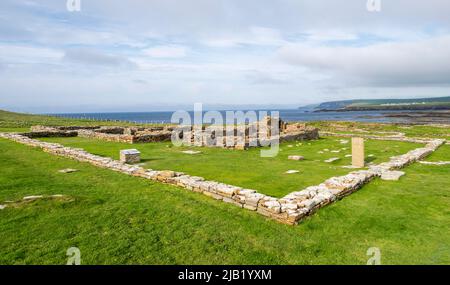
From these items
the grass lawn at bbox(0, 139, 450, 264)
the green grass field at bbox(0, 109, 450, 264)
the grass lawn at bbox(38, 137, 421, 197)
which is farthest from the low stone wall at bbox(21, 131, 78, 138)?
the grass lawn at bbox(0, 139, 450, 264)

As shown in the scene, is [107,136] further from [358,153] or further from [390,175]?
[390,175]

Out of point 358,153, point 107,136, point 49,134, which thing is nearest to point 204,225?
point 358,153

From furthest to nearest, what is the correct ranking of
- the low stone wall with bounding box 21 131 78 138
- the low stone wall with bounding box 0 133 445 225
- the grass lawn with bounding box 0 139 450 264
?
the low stone wall with bounding box 21 131 78 138 < the low stone wall with bounding box 0 133 445 225 < the grass lawn with bounding box 0 139 450 264

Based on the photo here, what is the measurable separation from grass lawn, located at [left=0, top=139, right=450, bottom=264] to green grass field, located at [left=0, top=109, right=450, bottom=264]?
0.07ft

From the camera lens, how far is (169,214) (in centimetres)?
764

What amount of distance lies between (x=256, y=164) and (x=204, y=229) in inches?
293

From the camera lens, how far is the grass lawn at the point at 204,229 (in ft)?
18.7

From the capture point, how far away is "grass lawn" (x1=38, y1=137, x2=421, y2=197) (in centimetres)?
1039

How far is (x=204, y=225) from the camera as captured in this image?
702cm

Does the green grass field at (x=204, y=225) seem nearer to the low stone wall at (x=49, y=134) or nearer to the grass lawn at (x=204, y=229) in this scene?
the grass lawn at (x=204, y=229)

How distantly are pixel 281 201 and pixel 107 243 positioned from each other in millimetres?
4251

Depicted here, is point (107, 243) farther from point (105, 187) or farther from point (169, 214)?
point (105, 187)

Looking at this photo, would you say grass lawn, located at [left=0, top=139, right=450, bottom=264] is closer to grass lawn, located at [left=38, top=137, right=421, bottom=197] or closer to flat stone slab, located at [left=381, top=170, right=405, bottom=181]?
flat stone slab, located at [left=381, top=170, right=405, bottom=181]
